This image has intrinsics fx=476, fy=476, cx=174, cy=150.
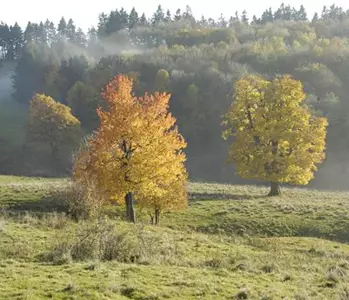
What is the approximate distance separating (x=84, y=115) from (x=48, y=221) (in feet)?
284

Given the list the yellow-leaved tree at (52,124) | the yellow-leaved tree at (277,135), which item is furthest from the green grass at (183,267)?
the yellow-leaved tree at (52,124)

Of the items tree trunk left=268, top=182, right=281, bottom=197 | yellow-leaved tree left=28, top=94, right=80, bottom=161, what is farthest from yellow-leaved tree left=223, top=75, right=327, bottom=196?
yellow-leaved tree left=28, top=94, right=80, bottom=161

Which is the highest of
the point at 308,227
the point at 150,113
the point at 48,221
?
the point at 150,113

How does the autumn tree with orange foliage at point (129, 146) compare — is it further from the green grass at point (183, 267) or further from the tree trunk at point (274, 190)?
the tree trunk at point (274, 190)

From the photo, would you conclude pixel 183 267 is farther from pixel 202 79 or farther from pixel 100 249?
pixel 202 79

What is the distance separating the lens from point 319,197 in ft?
162

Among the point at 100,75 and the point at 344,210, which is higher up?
the point at 100,75

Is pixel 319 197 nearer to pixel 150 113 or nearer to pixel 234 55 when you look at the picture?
pixel 150 113

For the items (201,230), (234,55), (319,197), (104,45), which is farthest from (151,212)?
(104,45)

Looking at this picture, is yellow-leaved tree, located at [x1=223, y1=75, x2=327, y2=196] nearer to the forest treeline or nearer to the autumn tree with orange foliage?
the autumn tree with orange foliage

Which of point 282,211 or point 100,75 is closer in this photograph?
point 282,211

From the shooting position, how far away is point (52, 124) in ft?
276

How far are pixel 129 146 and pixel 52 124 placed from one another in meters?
56.5

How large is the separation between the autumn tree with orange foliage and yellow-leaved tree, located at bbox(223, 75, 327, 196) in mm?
18017
